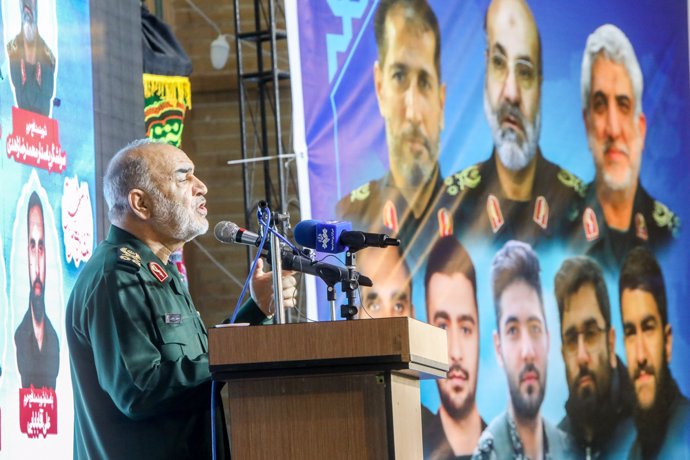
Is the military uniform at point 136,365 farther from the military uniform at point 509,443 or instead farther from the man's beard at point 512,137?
the man's beard at point 512,137

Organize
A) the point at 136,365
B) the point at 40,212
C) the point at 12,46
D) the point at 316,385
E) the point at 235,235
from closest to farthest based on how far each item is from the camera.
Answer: the point at 316,385, the point at 136,365, the point at 235,235, the point at 12,46, the point at 40,212

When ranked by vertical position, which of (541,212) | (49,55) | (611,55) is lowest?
(541,212)

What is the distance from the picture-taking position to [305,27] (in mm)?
5059

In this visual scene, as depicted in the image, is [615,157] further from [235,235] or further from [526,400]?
[235,235]

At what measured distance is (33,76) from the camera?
13.4ft

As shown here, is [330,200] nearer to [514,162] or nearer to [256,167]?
[514,162]

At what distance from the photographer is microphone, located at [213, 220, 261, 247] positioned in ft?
7.13

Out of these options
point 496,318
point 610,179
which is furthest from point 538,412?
point 610,179

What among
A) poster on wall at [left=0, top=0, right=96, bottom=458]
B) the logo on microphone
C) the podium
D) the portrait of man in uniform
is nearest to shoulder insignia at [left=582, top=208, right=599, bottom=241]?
the portrait of man in uniform

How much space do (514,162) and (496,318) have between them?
0.69m

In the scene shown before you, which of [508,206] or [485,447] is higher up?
[508,206]

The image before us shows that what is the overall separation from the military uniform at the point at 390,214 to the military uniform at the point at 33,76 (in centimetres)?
143

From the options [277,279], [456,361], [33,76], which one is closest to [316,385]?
[277,279]

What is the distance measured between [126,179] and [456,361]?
107 inches
